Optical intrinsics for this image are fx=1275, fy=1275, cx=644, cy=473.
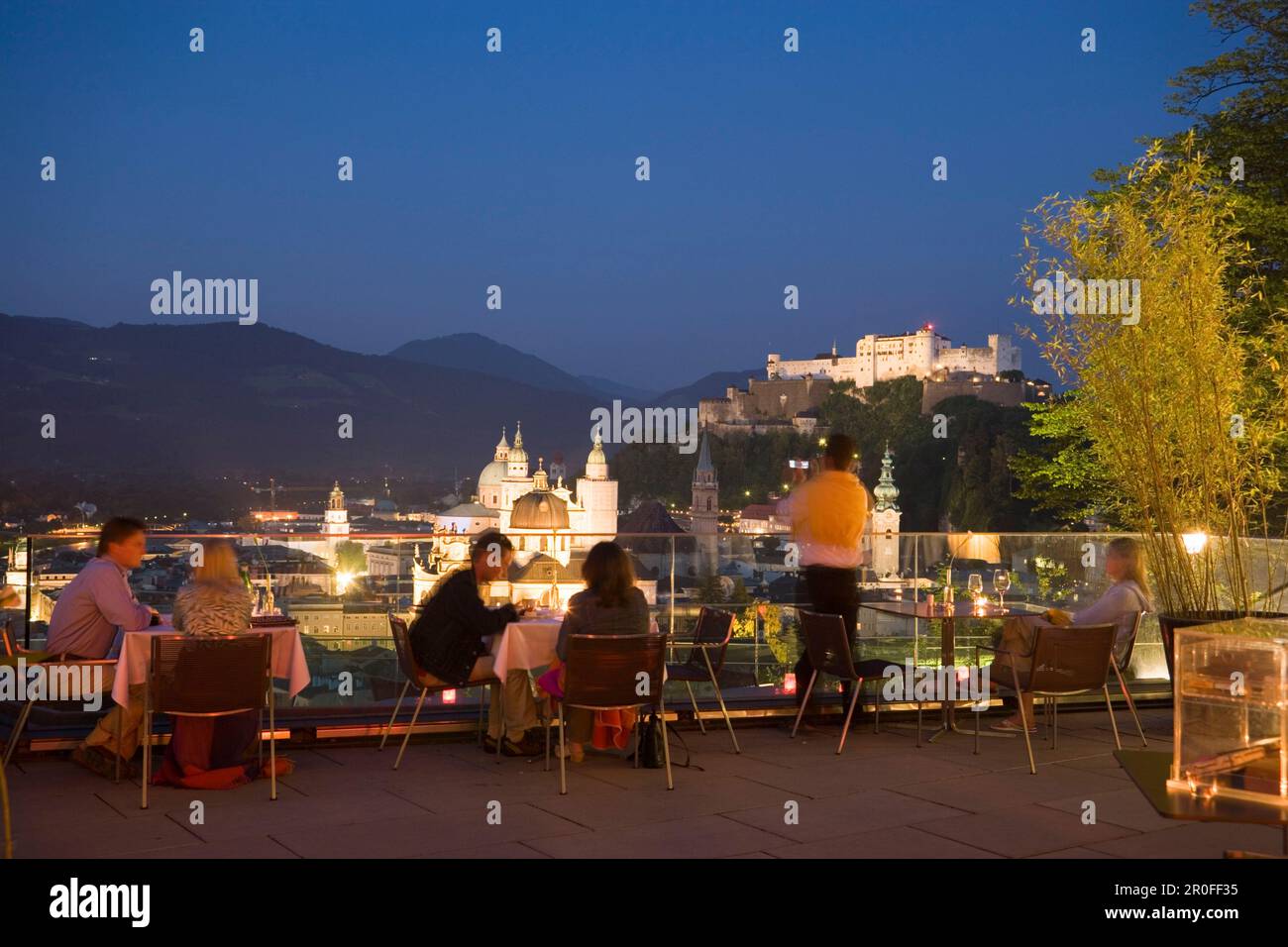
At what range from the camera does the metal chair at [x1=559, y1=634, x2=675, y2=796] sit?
18.4ft

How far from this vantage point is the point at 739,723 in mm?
7285

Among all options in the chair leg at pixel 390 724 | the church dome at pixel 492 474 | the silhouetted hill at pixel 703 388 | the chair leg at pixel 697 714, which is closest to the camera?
the chair leg at pixel 390 724

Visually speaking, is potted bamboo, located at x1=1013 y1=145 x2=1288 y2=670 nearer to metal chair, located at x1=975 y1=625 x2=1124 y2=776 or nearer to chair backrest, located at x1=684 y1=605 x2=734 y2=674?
metal chair, located at x1=975 y1=625 x2=1124 y2=776

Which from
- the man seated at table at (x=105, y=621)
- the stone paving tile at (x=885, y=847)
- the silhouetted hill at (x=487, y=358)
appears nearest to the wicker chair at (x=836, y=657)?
the stone paving tile at (x=885, y=847)

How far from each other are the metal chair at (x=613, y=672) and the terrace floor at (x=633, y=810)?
15.0 inches

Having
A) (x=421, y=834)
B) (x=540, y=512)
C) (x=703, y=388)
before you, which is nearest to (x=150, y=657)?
(x=421, y=834)

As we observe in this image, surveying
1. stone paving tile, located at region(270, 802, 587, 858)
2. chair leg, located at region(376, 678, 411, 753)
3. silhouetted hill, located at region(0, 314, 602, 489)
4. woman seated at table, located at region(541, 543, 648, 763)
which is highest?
silhouetted hill, located at region(0, 314, 602, 489)

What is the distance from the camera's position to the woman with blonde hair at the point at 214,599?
5488mm

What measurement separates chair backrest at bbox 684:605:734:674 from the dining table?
206cm

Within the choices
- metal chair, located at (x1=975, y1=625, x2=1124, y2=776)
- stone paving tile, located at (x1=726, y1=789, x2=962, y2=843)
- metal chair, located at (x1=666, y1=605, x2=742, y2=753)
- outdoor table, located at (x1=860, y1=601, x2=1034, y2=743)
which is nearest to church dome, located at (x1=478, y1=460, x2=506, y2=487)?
outdoor table, located at (x1=860, y1=601, x2=1034, y2=743)

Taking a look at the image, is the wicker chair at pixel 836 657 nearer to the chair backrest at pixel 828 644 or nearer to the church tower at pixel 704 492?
the chair backrest at pixel 828 644

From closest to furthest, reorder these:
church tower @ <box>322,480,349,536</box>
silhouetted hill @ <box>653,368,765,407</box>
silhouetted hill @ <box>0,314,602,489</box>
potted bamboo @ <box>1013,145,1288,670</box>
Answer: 1. potted bamboo @ <box>1013,145,1288,670</box>
2. church tower @ <box>322,480,349,536</box>
3. silhouetted hill @ <box>0,314,602,489</box>
4. silhouetted hill @ <box>653,368,765,407</box>

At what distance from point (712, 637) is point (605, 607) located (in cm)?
118
